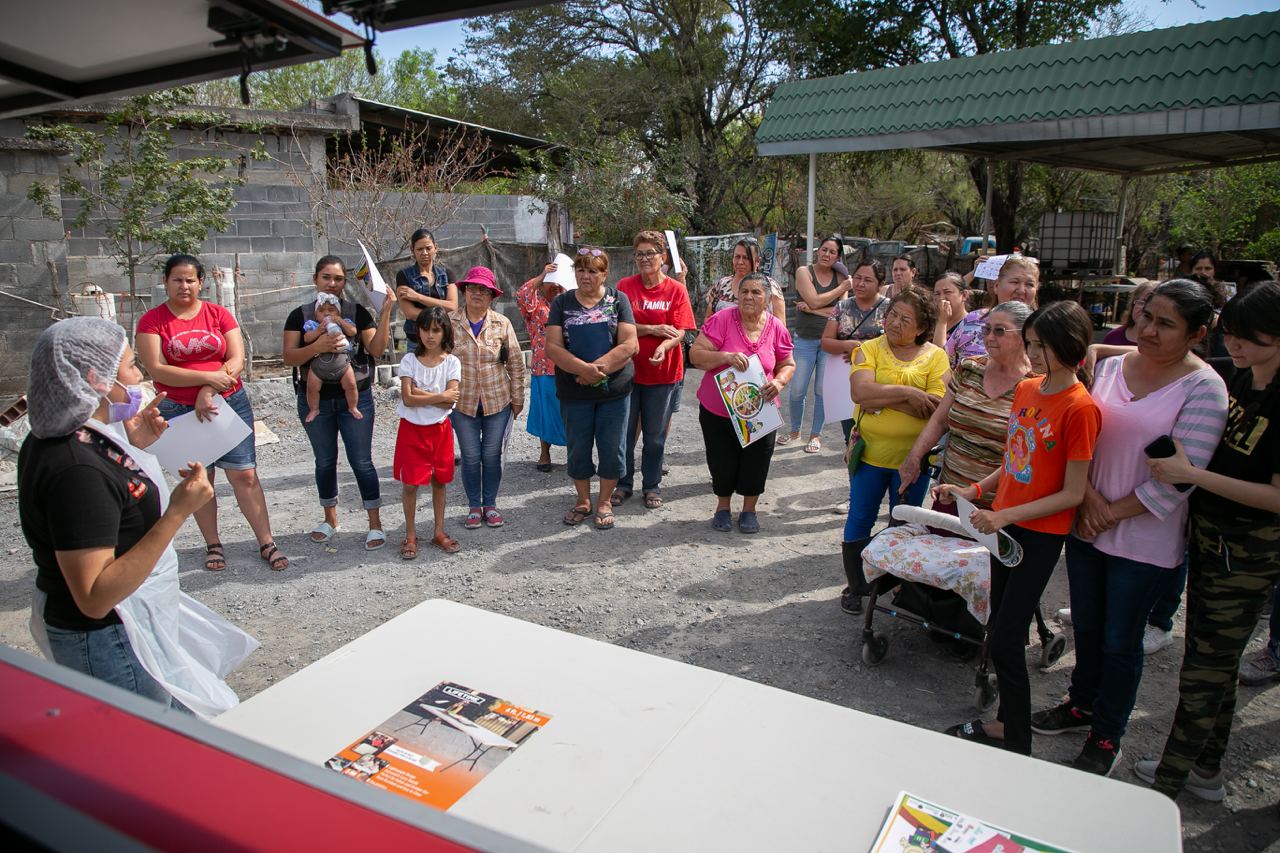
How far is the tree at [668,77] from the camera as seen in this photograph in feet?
60.1

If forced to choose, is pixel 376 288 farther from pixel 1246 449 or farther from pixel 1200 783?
pixel 1200 783

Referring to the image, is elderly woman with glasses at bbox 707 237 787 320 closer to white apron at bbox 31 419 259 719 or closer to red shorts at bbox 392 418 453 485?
red shorts at bbox 392 418 453 485

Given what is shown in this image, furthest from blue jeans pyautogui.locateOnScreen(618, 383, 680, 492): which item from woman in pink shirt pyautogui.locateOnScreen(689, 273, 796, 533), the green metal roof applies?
the green metal roof

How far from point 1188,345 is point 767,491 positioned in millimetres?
3827

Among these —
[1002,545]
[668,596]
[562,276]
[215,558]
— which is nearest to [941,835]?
[1002,545]

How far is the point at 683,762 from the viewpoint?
1.84m

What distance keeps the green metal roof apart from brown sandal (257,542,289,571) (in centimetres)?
821

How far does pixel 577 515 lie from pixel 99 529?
3.81 m

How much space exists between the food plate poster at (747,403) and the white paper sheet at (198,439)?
2917mm

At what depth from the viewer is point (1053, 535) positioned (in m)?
2.99

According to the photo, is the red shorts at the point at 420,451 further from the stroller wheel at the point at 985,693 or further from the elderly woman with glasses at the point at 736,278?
the stroller wheel at the point at 985,693

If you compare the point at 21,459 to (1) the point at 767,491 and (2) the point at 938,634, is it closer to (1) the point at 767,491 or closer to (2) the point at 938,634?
(2) the point at 938,634

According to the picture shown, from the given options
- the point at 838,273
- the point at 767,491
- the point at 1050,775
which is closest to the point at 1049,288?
the point at 838,273

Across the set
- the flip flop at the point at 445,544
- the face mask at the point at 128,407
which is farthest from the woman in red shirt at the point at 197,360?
the flip flop at the point at 445,544
